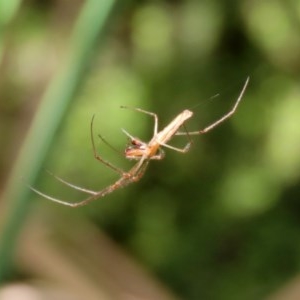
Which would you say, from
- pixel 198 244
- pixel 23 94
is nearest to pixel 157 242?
pixel 198 244

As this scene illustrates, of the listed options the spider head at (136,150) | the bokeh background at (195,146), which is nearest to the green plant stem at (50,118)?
the spider head at (136,150)

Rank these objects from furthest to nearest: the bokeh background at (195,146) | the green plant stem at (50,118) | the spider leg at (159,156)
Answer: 1. the bokeh background at (195,146)
2. the spider leg at (159,156)
3. the green plant stem at (50,118)

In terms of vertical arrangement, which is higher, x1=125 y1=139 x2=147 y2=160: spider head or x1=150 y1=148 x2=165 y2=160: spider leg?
x1=150 y1=148 x2=165 y2=160: spider leg

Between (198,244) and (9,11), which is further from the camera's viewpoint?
(198,244)

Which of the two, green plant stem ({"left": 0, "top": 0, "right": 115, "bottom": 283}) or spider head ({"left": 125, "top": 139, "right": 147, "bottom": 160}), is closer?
green plant stem ({"left": 0, "top": 0, "right": 115, "bottom": 283})

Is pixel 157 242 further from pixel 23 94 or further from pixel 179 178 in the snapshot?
pixel 23 94

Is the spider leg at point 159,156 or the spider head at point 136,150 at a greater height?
the spider leg at point 159,156

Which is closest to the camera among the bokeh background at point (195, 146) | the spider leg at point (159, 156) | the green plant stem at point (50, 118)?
the green plant stem at point (50, 118)

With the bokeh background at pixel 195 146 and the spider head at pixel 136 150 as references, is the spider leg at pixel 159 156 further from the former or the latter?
the bokeh background at pixel 195 146

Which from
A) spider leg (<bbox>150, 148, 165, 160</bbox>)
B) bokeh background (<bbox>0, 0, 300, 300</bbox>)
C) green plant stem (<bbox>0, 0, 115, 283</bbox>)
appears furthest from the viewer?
bokeh background (<bbox>0, 0, 300, 300</bbox>)

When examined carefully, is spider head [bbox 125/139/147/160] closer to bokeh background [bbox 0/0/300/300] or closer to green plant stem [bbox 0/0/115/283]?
green plant stem [bbox 0/0/115/283]

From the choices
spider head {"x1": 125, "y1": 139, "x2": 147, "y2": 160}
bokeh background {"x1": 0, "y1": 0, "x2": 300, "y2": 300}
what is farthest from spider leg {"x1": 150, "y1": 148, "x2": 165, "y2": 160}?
bokeh background {"x1": 0, "y1": 0, "x2": 300, "y2": 300}
